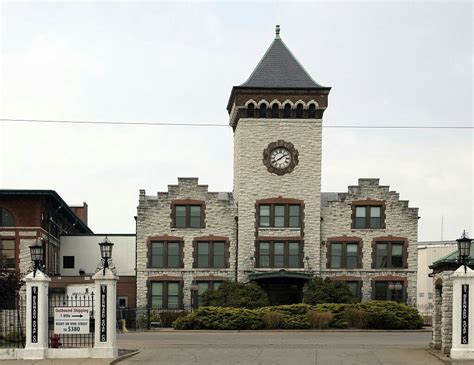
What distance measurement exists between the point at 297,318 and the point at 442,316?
2030 cm

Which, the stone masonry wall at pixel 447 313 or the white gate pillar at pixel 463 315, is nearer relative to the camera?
the white gate pillar at pixel 463 315

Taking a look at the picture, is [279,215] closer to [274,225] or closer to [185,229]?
[274,225]

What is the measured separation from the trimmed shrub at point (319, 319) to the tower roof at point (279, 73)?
16.7 m

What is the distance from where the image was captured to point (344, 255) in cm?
6147

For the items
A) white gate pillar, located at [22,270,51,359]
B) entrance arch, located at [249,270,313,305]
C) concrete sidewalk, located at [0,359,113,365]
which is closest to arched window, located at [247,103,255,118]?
entrance arch, located at [249,270,313,305]

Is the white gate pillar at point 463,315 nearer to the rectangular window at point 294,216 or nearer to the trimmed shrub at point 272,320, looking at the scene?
the trimmed shrub at point 272,320

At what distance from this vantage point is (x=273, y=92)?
60375mm

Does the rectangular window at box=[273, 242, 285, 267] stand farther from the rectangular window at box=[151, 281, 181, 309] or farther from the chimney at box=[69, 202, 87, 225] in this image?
the chimney at box=[69, 202, 87, 225]

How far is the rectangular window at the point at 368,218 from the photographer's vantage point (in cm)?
6194

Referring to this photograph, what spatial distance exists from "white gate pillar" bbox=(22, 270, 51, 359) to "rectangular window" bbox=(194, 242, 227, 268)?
3129 cm

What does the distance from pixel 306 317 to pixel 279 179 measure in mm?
12756

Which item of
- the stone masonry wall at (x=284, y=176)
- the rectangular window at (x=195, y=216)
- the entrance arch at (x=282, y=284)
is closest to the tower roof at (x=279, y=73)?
the stone masonry wall at (x=284, y=176)

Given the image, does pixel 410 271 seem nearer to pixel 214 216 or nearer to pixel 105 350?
pixel 214 216

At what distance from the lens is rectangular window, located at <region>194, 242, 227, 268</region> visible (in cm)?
6131
